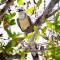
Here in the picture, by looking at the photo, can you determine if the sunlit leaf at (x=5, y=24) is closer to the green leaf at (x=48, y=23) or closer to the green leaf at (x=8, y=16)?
the green leaf at (x=8, y=16)

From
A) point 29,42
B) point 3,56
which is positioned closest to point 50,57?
point 29,42

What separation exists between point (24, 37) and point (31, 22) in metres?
0.22

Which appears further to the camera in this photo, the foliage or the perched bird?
the perched bird

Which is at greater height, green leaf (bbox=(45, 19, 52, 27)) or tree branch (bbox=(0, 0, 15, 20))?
tree branch (bbox=(0, 0, 15, 20))

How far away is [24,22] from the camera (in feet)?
5.81

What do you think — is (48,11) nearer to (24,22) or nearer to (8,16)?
(24,22)

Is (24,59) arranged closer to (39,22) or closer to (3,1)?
(39,22)

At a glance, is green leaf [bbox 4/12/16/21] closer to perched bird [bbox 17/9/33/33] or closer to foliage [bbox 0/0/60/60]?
perched bird [bbox 17/9/33/33]

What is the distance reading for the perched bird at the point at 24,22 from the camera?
175 centimetres

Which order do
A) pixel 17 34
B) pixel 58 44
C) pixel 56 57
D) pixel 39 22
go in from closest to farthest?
pixel 56 57 → pixel 58 44 → pixel 17 34 → pixel 39 22

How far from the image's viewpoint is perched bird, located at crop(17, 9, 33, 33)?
5.75 feet

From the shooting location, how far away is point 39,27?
163 cm

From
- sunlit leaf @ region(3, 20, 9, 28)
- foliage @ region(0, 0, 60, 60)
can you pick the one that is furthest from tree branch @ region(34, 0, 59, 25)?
sunlit leaf @ region(3, 20, 9, 28)

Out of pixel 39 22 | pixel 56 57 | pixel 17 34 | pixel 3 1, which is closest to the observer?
pixel 56 57
